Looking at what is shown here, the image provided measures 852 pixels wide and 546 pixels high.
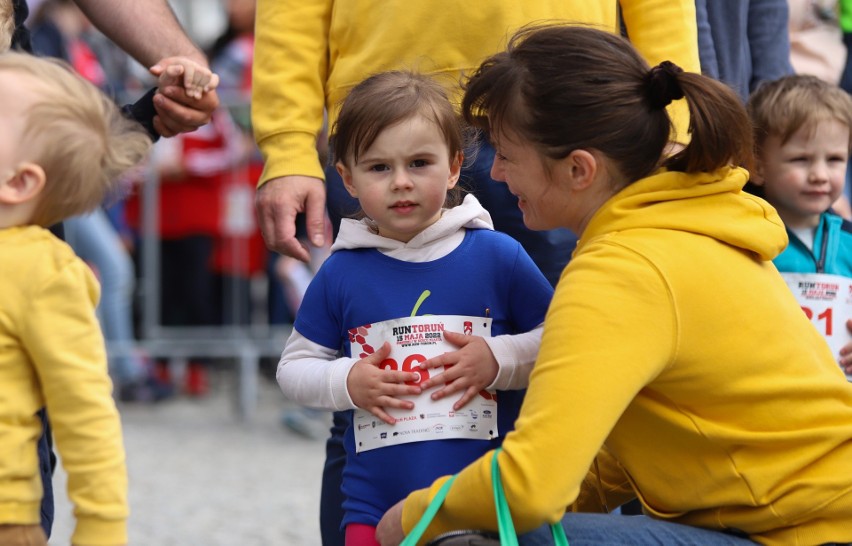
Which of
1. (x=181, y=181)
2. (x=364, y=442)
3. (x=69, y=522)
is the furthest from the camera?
(x=181, y=181)

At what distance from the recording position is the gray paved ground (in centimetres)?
500

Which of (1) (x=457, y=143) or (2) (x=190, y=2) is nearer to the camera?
(1) (x=457, y=143)

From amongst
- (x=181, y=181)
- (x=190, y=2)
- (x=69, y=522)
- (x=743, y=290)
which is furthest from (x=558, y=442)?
(x=190, y=2)

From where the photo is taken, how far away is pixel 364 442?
2.70 meters

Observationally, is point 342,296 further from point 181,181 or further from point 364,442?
point 181,181

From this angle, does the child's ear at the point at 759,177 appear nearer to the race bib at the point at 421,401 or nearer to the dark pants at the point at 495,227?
the dark pants at the point at 495,227

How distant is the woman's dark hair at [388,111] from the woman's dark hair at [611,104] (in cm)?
19

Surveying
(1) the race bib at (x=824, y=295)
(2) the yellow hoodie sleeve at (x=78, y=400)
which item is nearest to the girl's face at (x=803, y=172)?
(1) the race bib at (x=824, y=295)

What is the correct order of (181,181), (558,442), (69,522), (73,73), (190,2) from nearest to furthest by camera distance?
(558,442) < (73,73) < (69,522) < (181,181) < (190,2)

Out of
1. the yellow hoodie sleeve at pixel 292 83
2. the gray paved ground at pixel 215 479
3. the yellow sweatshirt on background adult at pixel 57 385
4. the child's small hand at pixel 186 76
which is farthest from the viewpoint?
the gray paved ground at pixel 215 479

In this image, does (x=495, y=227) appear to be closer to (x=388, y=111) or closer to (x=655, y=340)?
(x=388, y=111)

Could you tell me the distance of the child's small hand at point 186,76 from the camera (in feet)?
9.32

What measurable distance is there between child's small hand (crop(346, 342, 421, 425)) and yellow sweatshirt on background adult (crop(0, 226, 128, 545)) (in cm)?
53

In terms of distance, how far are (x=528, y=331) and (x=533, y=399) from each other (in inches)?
18.8
